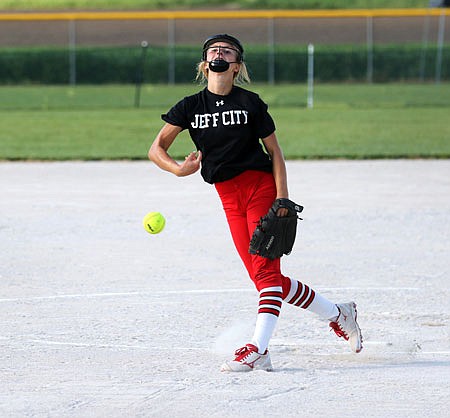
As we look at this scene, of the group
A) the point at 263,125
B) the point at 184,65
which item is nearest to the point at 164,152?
the point at 263,125

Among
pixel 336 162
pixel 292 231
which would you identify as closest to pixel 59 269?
pixel 292 231

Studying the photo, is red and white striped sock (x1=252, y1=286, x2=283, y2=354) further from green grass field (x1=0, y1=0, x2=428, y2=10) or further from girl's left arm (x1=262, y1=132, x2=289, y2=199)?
green grass field (x1=0, y1=0, x2=428, y2=10)

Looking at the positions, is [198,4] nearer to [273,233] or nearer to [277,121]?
[277,121]

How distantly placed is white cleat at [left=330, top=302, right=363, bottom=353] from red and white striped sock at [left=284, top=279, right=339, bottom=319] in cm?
5

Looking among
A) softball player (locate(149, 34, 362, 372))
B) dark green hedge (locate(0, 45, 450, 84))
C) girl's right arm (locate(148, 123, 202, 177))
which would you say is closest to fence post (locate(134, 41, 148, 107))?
dark green hedge (locate(0, 45, 450, 84))

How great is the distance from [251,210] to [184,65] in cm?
2933

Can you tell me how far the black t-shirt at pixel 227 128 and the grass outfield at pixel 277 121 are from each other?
34.7 feet

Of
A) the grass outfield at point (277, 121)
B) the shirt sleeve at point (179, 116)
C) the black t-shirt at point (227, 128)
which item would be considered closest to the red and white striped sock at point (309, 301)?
the black t-shirt at point (227, 128)

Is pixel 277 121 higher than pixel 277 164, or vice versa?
pixel 277 164

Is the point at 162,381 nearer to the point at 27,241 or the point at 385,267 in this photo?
the point at 385,267

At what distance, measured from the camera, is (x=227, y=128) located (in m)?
5.93

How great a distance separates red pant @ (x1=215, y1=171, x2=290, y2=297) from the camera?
19.6 ft

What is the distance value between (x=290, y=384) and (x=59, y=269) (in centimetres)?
368

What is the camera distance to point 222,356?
241 inches
